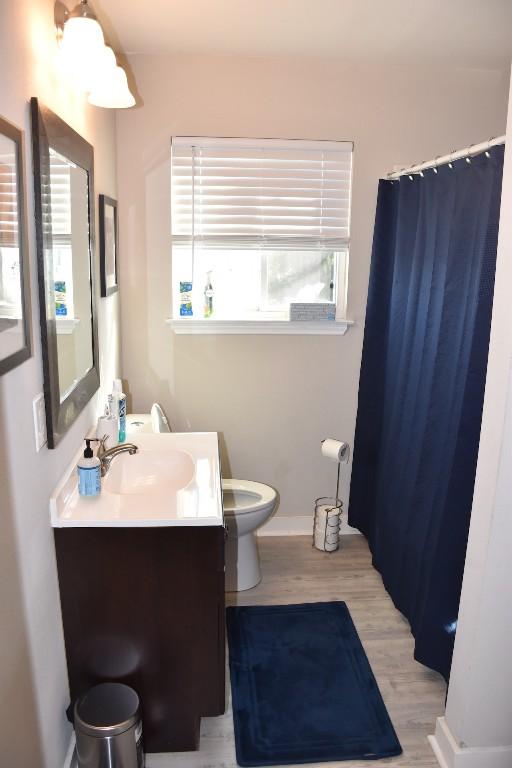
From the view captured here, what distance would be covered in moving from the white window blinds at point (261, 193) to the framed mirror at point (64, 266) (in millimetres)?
835

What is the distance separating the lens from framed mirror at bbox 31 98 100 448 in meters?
1.46

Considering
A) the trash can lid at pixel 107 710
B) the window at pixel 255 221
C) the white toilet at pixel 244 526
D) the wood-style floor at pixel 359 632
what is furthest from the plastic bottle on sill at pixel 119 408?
the wood-style floor at pixel 359 632

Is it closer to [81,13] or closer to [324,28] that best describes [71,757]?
[81,13]

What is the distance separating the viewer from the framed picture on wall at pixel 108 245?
233cm

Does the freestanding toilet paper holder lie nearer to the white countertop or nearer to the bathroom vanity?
the white countertop

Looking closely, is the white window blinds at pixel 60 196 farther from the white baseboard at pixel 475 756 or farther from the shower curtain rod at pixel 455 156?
the white baseboard at pixel 475 756

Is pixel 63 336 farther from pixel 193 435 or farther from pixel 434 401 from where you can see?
pixel 434 401

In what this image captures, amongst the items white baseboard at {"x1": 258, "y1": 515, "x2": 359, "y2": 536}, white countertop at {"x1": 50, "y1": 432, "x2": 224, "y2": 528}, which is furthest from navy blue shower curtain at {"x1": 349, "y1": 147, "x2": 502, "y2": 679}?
white countertop at {"x1": 50, "y1": 432, "x2": 224, "y2": 528}

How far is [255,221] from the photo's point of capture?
9.51 ft

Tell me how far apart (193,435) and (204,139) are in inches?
56.5

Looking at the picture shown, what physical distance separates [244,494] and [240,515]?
26 cm

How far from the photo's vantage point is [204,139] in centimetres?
278

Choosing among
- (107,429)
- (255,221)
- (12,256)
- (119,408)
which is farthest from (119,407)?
(255,221)

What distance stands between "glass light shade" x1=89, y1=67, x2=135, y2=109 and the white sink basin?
119 centimetres
